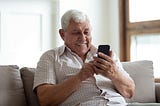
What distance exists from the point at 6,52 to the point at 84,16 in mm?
1816

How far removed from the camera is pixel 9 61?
366 cm

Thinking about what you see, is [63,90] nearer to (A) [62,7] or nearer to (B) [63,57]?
(B) [63,57]

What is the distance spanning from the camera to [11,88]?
206 cm

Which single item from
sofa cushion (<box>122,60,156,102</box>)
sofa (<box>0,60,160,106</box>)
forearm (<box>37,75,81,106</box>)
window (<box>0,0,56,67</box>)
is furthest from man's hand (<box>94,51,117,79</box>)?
window (<box>0,0,56,67</box>)

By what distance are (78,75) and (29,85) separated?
427 mm

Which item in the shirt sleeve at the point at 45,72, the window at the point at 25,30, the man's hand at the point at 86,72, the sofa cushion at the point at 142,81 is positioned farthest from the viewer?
the window at the point at 25,30

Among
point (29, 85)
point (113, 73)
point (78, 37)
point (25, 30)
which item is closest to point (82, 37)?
point (78, 37)

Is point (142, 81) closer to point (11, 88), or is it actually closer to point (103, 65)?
point (103, 65)

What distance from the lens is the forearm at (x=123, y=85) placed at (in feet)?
6.30

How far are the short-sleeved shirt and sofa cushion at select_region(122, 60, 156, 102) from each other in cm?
43

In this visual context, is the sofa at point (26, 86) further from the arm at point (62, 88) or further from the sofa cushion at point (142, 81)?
the arm at point (62, 88)

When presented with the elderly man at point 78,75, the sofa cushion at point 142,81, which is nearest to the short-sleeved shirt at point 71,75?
the elderly man at point 78,75

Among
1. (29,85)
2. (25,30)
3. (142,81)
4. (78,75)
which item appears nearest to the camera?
(78,75)

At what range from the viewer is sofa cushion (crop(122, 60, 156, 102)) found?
7.97ft
